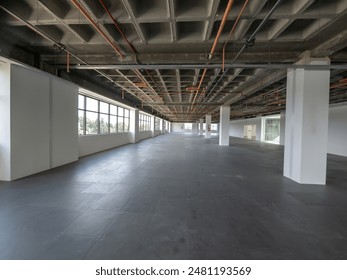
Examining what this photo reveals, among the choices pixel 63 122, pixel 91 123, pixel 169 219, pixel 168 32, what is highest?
pixel 168 32

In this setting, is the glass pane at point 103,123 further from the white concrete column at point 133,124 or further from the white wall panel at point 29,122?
the white wall panel at point 29,122

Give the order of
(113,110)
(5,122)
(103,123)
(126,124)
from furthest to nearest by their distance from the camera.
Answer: (126,124) < (113,110) < (103,123) < (5,122)

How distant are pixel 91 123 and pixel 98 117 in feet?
2.05

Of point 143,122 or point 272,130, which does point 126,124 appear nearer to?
point 143,122

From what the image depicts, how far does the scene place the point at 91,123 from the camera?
7875 mm

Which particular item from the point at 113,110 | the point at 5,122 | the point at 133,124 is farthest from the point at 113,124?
the point at 5,122

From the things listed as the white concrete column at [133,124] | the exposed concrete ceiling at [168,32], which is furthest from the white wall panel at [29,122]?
the white concrete column at [133,124]

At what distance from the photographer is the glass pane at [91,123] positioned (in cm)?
760

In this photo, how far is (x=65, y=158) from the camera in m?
5.63

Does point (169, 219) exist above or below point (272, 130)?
below

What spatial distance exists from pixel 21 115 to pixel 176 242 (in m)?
4.71

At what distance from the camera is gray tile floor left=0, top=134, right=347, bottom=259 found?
5.74 ft

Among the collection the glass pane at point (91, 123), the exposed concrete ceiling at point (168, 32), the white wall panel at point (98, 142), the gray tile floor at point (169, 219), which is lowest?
the gray tile floor at point (169, 219)

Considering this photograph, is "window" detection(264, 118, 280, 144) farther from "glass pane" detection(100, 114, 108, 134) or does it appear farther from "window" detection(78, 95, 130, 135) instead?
"glass pane" detection(100, 114, 108, 134)
